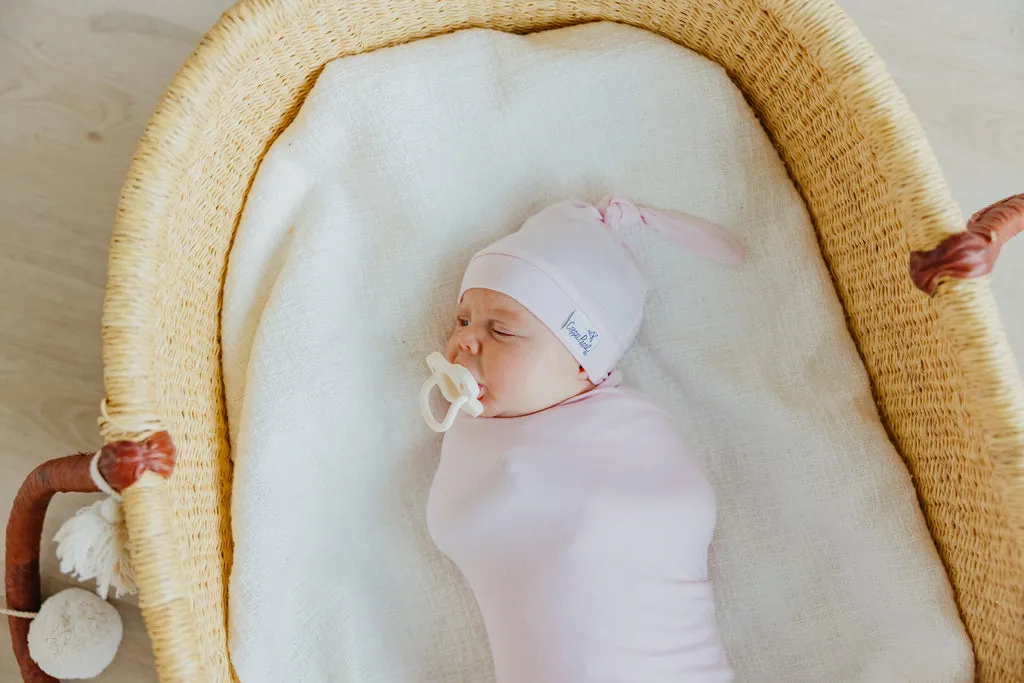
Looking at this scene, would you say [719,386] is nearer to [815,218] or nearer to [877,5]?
[815,218]

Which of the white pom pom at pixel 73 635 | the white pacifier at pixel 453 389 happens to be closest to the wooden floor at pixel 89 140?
the white pom pom at pixel 73 635

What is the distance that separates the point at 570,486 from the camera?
3.32 feet

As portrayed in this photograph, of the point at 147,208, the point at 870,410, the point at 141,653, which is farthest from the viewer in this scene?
the point at 141,653

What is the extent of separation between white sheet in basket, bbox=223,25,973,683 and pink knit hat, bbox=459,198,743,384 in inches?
3.2

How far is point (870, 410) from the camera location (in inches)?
43.6

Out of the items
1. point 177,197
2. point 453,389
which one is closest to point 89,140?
point 177,197

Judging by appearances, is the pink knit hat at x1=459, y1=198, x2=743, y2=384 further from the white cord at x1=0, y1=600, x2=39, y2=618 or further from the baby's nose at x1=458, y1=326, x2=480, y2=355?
the white cord at x1=0, y1=600, x2=39, y2=618

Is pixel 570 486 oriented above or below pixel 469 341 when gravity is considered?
below

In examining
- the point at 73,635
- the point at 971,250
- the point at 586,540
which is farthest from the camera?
the point at 73,635

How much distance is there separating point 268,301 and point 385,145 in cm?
27

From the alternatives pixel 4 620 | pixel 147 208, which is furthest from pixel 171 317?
pixel 4 620

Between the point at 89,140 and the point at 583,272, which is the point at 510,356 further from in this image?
the point at 89,140

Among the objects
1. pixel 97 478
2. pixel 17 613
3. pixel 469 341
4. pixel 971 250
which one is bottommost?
pixel 17 613

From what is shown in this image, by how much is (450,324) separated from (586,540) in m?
0.37
